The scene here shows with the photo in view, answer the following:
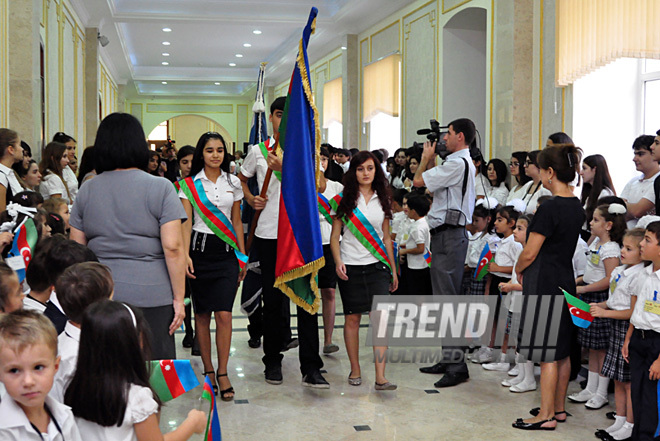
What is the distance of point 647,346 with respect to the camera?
3.26 meters

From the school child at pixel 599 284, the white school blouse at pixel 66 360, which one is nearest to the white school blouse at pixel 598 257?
the school child at pixel 599 284

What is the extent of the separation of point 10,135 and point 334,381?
2654 mm

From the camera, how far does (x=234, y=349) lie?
5.29 meters

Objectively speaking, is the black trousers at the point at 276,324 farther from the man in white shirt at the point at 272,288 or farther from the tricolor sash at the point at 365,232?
the tricolor sash at the point at 365,232

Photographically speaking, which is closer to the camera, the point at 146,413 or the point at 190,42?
the point at 146,413

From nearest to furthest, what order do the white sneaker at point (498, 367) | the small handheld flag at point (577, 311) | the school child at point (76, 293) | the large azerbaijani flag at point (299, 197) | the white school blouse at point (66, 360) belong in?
the white school blouse at point (66, 360), the school child at point (76, 293), the small handheld flag at point (577, 311), the large azerbaijani flag at point (299, 197), the white sneaker at point (498, 367)

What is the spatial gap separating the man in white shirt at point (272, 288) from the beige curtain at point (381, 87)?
7.05 metres

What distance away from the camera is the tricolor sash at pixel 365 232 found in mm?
4266

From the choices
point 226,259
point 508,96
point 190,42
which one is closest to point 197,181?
point 226,259

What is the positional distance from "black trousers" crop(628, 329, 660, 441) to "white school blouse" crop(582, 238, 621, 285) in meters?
0.66

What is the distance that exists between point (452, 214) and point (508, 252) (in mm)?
515

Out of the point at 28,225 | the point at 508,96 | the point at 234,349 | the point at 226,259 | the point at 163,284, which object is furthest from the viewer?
the point at 508,96

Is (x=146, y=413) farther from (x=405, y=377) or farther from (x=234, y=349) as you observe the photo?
(x=234, y=349)

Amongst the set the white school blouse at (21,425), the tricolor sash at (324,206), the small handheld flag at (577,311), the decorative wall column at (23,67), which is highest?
the decorative wall column at (23,67)
